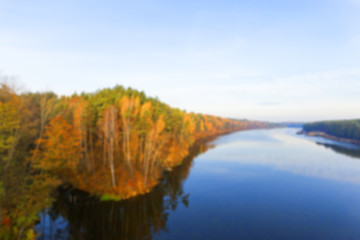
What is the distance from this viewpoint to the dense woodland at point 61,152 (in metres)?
14.7

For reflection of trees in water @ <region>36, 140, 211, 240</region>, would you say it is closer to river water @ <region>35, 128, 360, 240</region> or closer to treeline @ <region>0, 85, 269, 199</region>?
river water @ <region>35, 128, 360, 240</region>

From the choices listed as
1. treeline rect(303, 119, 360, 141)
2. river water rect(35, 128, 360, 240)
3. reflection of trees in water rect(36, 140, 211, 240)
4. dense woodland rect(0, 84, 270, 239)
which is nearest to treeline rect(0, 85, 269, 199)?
dense woodland rect(0, 84, 270, 239)

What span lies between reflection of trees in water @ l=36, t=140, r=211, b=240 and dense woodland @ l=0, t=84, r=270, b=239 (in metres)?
2.02

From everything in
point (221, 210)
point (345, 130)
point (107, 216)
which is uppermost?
point (345, 130)

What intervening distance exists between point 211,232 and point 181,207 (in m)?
6.66

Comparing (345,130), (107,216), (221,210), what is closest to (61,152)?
(107,216)

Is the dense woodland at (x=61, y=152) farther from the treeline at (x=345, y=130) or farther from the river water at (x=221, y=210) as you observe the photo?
the treeline at (x=345, y=130)

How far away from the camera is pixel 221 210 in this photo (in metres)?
25.6

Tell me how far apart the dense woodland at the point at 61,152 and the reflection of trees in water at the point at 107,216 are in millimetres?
2020

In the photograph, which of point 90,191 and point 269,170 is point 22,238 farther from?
point 269,170

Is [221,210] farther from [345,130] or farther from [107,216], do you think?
[345,130]

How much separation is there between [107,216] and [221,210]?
15.4m

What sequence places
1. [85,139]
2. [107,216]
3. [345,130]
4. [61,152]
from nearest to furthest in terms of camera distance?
[61,152] → [107,216] → [85,139] → [345,130]

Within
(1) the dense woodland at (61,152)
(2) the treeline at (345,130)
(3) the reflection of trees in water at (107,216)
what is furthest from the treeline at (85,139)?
(2) the treeline at (345,130)
